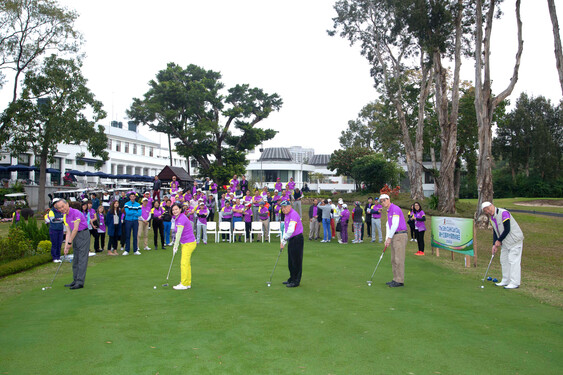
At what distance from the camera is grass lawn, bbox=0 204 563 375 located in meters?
4.91

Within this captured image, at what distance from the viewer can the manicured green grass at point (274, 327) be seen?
4898mm

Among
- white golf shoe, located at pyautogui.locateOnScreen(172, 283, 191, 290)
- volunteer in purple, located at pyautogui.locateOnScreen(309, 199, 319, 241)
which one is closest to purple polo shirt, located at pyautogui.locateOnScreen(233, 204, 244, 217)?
volunteer in purple, located at pyautogui.locateOnScreen(309, 199, 319, 241)

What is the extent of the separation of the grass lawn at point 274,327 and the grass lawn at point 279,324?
0.07ft

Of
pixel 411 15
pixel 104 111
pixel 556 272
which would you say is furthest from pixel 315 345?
pixel 104 111

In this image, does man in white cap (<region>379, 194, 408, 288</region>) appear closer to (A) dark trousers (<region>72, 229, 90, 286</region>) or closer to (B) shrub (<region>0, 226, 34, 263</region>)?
(A) dark trousers (<region>72, 229, 90, 286</region>)

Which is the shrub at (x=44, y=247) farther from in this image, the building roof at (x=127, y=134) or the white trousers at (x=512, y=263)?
the building roof at (x=127, y=134)

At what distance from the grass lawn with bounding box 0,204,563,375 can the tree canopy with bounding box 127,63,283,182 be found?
92.4 feet

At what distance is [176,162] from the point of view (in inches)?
3115

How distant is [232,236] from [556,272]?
12.1 metres

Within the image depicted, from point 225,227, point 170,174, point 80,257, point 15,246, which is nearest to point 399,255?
point 80,257

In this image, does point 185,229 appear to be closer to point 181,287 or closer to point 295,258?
point 181,287

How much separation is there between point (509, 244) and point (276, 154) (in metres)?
69.4

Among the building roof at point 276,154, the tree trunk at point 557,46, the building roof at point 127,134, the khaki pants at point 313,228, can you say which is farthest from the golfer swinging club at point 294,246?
the building roof at point 276,154

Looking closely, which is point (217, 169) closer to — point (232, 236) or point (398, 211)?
point (232, 236)
